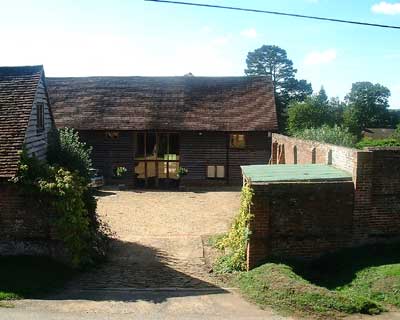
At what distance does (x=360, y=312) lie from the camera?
9297 mm

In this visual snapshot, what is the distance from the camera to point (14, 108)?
14.8 m

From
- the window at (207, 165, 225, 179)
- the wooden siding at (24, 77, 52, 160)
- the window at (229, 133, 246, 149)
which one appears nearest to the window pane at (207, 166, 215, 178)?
the window at (207, 165, 225, 179)

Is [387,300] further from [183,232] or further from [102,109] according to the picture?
[102,109]

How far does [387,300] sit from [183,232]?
360 inches

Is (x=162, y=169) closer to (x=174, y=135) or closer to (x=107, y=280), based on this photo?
(x=174, y=135)

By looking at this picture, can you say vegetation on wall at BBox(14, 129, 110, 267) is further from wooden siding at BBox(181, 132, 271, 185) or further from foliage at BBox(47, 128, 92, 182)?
wooden siding at BBox(181, 132, 271, 185)

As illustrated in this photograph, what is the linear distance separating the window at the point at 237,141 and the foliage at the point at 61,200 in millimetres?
17633

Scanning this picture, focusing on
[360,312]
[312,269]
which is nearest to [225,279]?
[312,269]

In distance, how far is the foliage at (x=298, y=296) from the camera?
9336 mm

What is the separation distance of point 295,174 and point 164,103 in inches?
761

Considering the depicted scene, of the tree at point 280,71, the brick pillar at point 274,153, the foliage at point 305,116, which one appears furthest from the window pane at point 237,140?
the tree at point 280,71

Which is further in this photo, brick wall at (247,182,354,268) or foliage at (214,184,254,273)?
foliage at (214,184,254,273)

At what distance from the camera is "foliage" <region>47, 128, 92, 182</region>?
54.5 feet

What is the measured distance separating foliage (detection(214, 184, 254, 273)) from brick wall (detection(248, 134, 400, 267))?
346 millimetres
